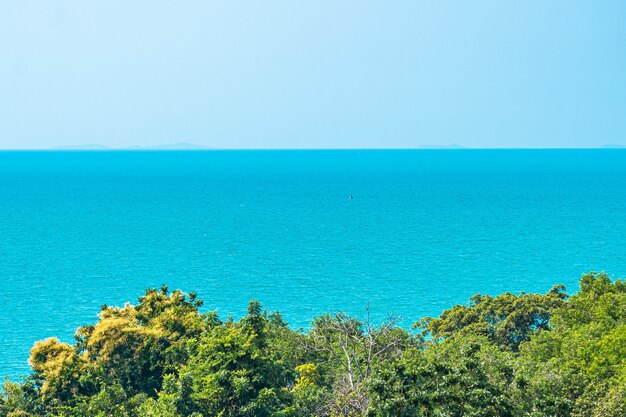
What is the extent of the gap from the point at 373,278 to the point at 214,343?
51.0m

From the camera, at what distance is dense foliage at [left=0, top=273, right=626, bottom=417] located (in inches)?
878

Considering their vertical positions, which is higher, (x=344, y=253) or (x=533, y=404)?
(x=533, y=404)

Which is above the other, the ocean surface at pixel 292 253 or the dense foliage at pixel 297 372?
the dense foliage at pixel 297 372

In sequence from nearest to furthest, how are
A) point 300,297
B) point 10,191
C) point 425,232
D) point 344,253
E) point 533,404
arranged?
1. point 533,404
2. point 300,297
3. point 344,253
4. point 425,232
5. point 10,191

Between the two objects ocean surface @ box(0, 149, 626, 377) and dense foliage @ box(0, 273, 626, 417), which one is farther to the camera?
ocean surface @ box(0, 149, 626, 377)

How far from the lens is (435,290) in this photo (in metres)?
70.2

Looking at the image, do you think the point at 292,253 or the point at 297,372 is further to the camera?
the point at 292,253

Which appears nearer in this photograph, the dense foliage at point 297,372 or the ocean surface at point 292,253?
the dense foliage at point 297,372

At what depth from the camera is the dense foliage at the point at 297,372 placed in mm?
22312

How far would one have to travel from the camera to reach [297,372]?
113ft

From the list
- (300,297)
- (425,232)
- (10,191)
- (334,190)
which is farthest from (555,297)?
(10,191)

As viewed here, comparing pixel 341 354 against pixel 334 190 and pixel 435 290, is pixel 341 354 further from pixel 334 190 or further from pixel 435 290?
pixel 334 190

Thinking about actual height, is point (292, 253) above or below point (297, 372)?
below

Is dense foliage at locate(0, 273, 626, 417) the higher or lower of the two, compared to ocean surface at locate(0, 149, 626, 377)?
higher
